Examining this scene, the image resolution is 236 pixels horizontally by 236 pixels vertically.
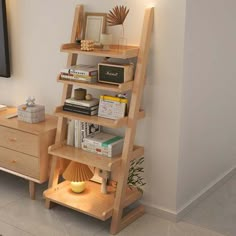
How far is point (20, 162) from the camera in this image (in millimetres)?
3109

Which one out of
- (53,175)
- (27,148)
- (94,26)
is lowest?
(53,175)

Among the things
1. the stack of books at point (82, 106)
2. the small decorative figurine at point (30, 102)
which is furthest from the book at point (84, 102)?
the small decorative figurine at point (30, 102)

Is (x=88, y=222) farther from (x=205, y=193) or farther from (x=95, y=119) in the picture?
(x=205, y=193)

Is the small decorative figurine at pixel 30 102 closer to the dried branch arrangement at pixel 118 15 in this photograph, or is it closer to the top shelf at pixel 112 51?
the top shelf at pixel 112 51

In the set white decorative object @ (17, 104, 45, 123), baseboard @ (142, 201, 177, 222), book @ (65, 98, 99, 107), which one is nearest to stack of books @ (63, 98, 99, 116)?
book @ (65, 98, 99, 107)

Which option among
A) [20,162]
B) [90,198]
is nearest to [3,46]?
[20,162]

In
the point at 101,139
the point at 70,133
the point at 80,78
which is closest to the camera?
the point at 80,78

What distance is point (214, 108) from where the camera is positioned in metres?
3.18

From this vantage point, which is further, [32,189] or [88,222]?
[32,189]

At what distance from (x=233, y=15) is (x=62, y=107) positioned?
1.50 metres

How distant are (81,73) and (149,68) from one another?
17.7 inches

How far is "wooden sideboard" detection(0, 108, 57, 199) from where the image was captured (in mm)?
2992

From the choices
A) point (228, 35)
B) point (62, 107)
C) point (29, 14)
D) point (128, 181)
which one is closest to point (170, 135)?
point (128, 181)

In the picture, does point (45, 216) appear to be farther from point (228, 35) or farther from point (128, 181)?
point (228, 35)
